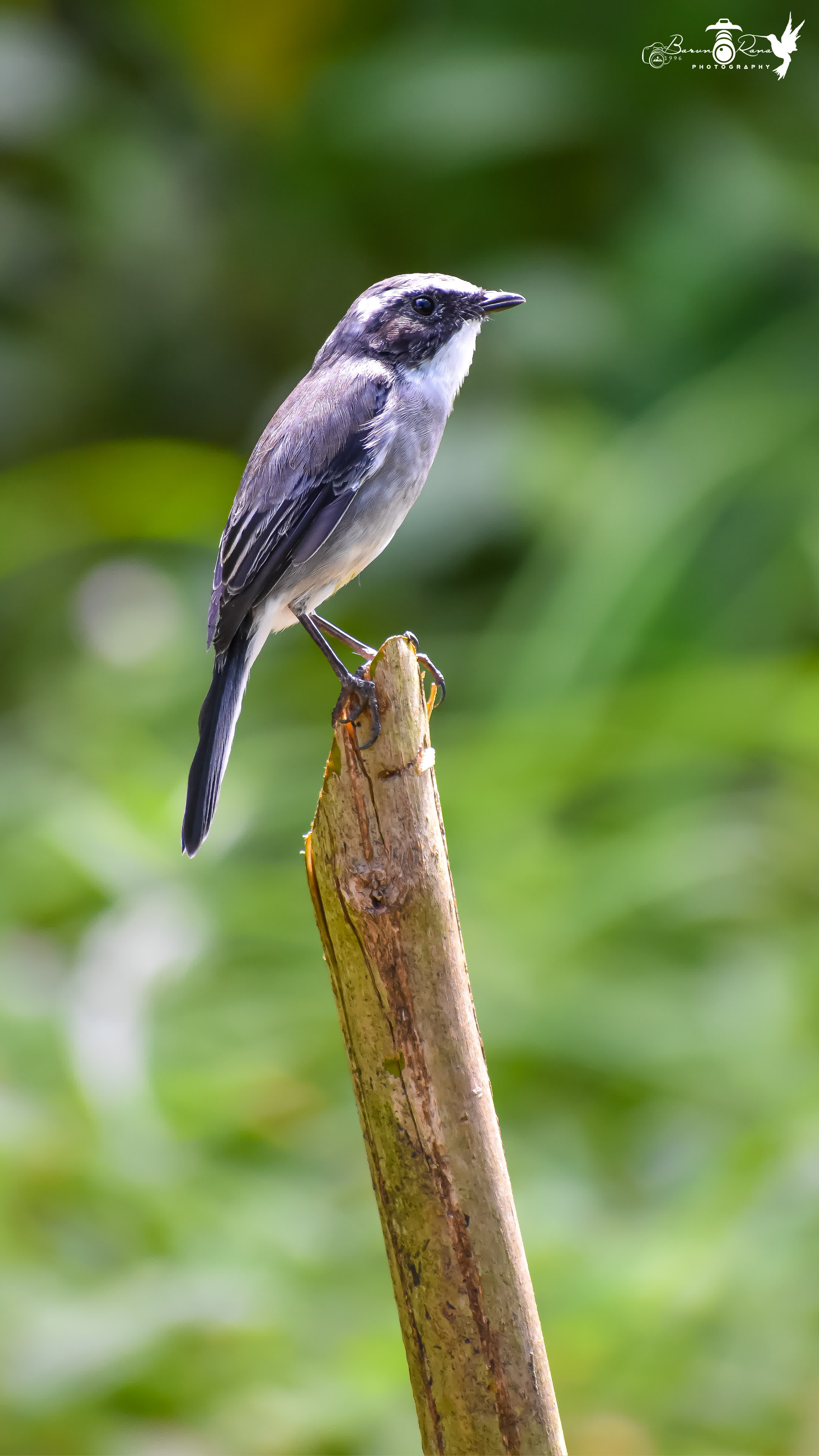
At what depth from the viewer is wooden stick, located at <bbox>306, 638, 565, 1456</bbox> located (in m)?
1.77

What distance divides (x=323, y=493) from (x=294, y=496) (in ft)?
0.20

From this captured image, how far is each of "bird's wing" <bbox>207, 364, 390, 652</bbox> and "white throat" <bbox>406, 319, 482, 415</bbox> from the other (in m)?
0.21

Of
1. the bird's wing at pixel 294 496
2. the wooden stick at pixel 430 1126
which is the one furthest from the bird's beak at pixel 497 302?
the wooden stick at pixel 430 1126

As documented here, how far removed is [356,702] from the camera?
227 cm

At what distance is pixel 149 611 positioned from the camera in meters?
6.37

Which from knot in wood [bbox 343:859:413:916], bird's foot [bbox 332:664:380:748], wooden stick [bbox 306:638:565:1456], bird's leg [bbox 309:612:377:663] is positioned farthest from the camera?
bird's leg [bbox 309:612:377:663]

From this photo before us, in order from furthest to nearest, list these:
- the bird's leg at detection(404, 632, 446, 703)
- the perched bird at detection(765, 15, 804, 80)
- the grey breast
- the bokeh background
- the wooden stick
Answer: the perched bird at detection(765, 15, 804, 80) < the bokeh background < the grey breast < the bird's leg at detection(404, 632, 446, 703) < the wooden stick

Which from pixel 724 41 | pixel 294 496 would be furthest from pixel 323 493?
pixel 724 41

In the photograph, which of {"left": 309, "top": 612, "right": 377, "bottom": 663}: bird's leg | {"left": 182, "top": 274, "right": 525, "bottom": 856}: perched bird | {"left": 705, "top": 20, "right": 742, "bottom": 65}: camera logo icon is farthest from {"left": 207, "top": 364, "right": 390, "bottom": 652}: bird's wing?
{"left": 705, "top": 20, "right": 742, "bottom": 65}: camera logo icon

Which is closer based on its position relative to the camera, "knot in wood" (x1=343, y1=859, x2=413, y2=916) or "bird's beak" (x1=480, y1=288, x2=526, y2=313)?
"knot in wood" (x1=343, y1=859, x2=413, y2=916)

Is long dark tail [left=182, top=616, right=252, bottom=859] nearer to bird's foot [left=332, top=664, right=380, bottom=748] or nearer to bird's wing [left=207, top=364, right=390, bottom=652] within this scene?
bird's wing [left=207, top=364, right=390, bottom=652]

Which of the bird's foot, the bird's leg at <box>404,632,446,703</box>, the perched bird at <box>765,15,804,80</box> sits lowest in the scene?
the bird's foot

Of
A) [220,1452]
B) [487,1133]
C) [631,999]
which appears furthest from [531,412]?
[487,1133]

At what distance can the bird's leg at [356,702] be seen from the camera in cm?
206
